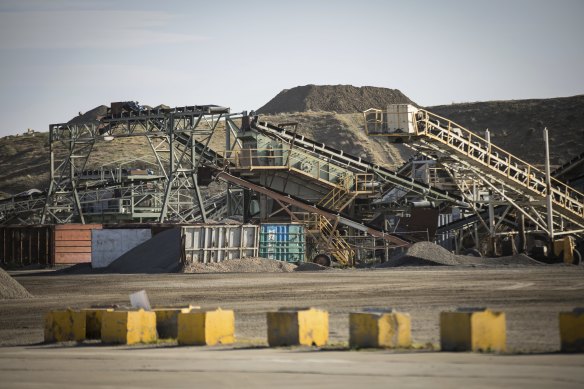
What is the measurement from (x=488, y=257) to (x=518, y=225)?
9.24 feet

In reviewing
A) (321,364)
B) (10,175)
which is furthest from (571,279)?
(10,175)

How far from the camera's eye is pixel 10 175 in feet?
386

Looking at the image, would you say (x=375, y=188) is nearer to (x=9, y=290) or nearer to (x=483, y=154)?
(x=483, y=154)

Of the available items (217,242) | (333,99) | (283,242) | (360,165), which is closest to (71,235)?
(217,242)

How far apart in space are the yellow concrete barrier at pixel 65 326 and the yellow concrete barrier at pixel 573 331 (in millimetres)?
8871

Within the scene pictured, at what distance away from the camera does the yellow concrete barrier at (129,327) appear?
18.1m

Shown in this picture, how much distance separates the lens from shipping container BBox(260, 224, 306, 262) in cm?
4869

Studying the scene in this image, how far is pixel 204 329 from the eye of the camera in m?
17.2

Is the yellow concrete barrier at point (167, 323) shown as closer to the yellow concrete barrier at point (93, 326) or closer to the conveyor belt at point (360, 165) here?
the yellow concrete barrier at point (93, 326)

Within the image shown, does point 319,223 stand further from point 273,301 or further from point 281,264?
point 273,301

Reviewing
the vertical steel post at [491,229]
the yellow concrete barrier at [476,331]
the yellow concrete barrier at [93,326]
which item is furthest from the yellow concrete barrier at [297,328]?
the vertical steel post at [491,229]

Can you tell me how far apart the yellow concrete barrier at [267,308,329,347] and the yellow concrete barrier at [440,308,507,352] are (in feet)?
7.86

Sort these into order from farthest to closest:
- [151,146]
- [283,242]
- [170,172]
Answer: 1. [151,146]
2. [170,172]
3. [283,242]

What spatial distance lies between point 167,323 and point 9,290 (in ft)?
46.5
